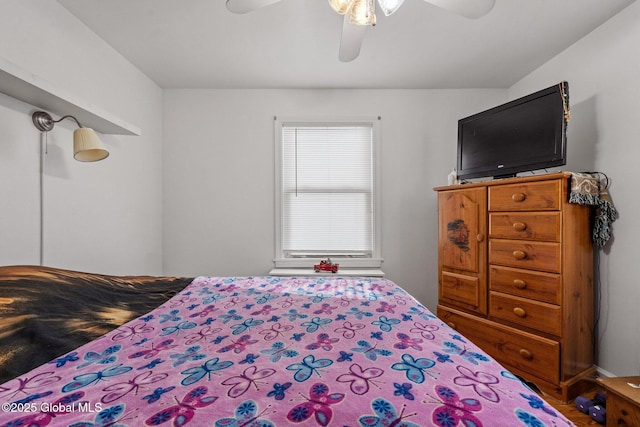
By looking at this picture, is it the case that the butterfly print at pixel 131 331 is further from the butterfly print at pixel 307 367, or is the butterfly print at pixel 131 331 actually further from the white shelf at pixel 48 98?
the white shelf at pixel 48 98

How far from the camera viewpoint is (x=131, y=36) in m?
2.12

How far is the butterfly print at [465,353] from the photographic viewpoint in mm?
812

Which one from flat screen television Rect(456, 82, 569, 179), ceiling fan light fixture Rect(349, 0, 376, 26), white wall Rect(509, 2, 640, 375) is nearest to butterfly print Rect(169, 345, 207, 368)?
ceiling fan light fixture Rect(349, 0, 376, 26)

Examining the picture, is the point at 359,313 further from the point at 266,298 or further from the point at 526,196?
the point at 526,196

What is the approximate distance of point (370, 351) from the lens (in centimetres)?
85

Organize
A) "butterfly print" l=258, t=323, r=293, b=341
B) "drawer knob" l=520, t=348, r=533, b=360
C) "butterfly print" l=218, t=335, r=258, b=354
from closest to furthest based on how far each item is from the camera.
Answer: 1. "butterfly print" l=218, t=335, r=258, b=354
2. "butterfly print" l=258, t=323, r=293, b=341
3. "drawer knob" l=520, t=348, r=533, b=360

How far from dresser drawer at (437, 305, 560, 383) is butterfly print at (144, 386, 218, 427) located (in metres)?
2.20

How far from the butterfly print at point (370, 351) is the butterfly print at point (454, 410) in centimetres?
20

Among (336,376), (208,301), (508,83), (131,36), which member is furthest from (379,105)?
(336,376)

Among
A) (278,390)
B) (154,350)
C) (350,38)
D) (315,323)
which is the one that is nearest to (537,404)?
(278,390)

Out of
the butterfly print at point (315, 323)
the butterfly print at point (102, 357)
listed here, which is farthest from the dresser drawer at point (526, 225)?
the butterfly print at point (102, 357)

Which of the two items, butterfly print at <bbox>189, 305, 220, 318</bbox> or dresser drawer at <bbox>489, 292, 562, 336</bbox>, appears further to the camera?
dresser drawer at <bbox>489, 292, 562, 336</bbox>

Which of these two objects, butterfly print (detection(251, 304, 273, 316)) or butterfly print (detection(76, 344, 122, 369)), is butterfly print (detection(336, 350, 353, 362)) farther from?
butterfly print (detection(76, 344, 122, 369))

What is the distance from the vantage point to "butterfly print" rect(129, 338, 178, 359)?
32.3 inches
